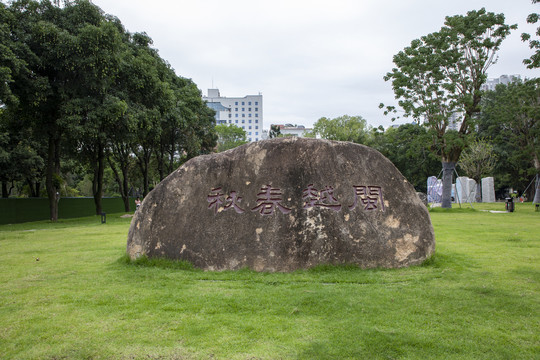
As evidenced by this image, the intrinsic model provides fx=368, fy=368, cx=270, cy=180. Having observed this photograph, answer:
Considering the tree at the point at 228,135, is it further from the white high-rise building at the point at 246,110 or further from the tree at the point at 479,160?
the white high-rise building at the point at 246,110

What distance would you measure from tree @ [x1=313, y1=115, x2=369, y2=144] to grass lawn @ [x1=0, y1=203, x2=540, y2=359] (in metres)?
41.0

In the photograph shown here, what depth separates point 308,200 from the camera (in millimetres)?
6266

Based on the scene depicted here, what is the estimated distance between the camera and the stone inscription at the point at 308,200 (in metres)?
6.27

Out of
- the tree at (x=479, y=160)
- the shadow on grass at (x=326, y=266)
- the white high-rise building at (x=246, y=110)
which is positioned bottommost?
the shadow on grass at (x=326, y=266)

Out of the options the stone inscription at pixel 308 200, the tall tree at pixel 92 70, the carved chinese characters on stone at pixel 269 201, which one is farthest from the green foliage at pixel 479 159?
the carved chinese characters on stone at pixel 269 201

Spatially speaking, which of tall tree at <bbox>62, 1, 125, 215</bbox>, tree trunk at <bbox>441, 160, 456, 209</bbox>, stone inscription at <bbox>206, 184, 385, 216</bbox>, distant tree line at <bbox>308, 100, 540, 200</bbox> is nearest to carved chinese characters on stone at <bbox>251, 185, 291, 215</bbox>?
stone inscription at <bbox>206, 184, 385, 216</bbox>

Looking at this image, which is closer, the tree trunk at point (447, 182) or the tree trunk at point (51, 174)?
the tree trunk at point (51, 174)

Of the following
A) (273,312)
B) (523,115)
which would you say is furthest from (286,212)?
(523,115)

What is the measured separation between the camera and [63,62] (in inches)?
587

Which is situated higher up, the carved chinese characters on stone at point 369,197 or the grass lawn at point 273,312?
the carved chinese characters on stone at point 369,197

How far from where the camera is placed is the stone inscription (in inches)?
247

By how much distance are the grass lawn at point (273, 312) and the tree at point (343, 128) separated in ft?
135

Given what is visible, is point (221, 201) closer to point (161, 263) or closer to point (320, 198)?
point (161, 263)

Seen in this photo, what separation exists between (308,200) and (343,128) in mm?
43422
